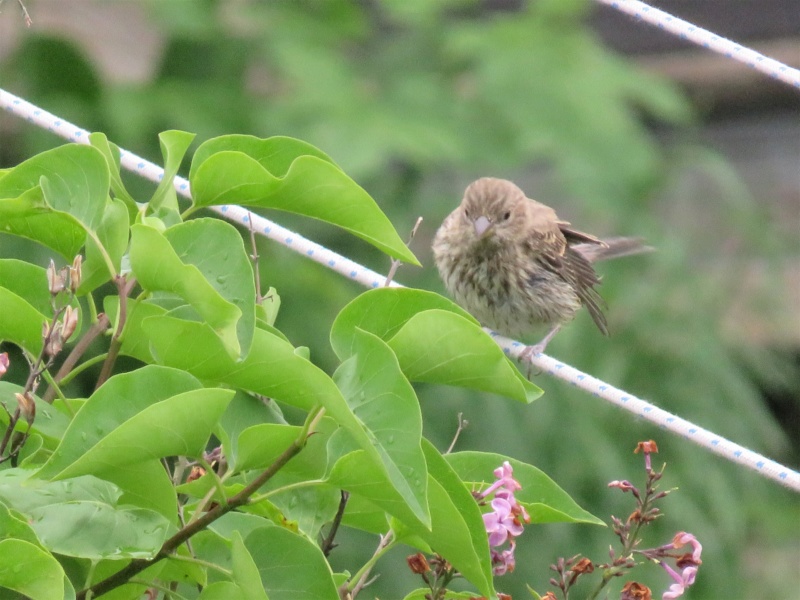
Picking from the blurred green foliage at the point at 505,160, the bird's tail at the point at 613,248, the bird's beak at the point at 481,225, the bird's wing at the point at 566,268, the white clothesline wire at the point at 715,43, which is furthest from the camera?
the blurred green foliage at the point at 505,160

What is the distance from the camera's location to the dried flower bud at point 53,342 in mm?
1548

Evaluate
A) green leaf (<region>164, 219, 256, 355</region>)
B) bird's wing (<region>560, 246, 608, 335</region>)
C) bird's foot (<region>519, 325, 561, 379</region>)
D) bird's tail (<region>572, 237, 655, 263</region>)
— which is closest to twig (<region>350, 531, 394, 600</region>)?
green leaf (<region>164, 219, 256, 355</region>)

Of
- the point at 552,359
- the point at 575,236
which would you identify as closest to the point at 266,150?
the point at 552,359

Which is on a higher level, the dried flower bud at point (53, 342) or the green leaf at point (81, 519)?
the dried flower bud at point (53, 342)

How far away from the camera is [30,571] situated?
138 cm

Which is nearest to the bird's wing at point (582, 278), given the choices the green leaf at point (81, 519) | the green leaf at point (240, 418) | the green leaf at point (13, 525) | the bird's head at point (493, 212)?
the bird's head at point (493, 212)

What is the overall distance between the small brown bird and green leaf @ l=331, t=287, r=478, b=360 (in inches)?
111

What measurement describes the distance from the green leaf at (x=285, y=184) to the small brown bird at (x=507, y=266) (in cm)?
271

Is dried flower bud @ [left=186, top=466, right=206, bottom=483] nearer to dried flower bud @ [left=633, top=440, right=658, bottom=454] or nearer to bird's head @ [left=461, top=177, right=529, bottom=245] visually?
dried flower bud @ [left=633, top=440, right=658, bottom=454]

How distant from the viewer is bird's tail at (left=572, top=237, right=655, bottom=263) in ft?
16.8

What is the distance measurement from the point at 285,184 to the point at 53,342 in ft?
1.14

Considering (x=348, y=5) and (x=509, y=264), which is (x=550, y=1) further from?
(x=509, y=264)

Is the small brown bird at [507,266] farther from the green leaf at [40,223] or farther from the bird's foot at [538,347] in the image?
the green leaf at [40,223]

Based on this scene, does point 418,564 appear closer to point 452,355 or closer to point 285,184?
point 452,355
